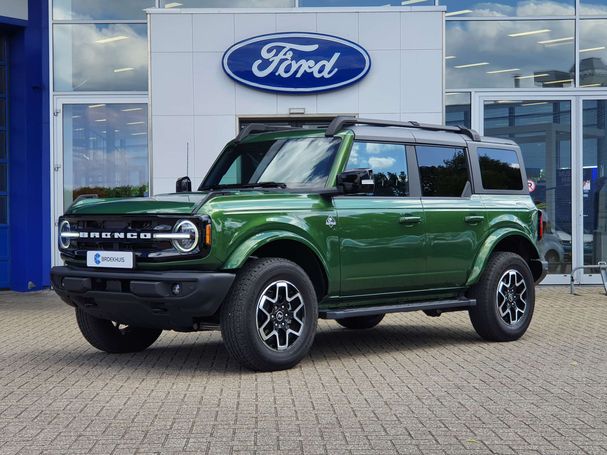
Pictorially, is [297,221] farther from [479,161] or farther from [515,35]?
[515,35]

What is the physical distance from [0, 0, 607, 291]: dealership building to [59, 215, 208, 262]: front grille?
6844mm

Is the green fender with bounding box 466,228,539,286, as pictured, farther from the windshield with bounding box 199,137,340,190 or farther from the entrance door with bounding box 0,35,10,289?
the entrance door with bounding box 0,35,10,289

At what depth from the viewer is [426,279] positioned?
8820mm

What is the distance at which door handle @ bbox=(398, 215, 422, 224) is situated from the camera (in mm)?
8578

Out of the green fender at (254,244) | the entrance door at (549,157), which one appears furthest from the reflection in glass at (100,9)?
the green fender at (254,244)

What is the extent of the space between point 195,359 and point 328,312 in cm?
120

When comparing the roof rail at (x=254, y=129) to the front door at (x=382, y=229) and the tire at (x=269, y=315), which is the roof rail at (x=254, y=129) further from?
the tire at (x=269, y=315)

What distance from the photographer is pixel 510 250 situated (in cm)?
997

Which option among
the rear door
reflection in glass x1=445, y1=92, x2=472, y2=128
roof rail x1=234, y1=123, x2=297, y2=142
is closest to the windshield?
roof rail x1=234, y1=123, x2=297, y2=142

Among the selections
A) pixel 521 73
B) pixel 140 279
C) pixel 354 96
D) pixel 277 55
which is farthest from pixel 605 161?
pixel 140 279

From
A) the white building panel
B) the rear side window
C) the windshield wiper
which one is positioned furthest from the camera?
the white building panel

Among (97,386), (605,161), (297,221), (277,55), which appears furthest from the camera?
(605,161)

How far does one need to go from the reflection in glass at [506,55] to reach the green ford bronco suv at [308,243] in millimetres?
6456

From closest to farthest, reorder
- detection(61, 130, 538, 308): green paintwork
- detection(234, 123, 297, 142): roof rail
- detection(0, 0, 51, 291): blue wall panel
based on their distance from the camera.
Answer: detection(61, 130, 538, 308): green paintwork < detection(234, 123, 297, 142): roof rail < detection(0, 0, 51, 291): blue wall panel
